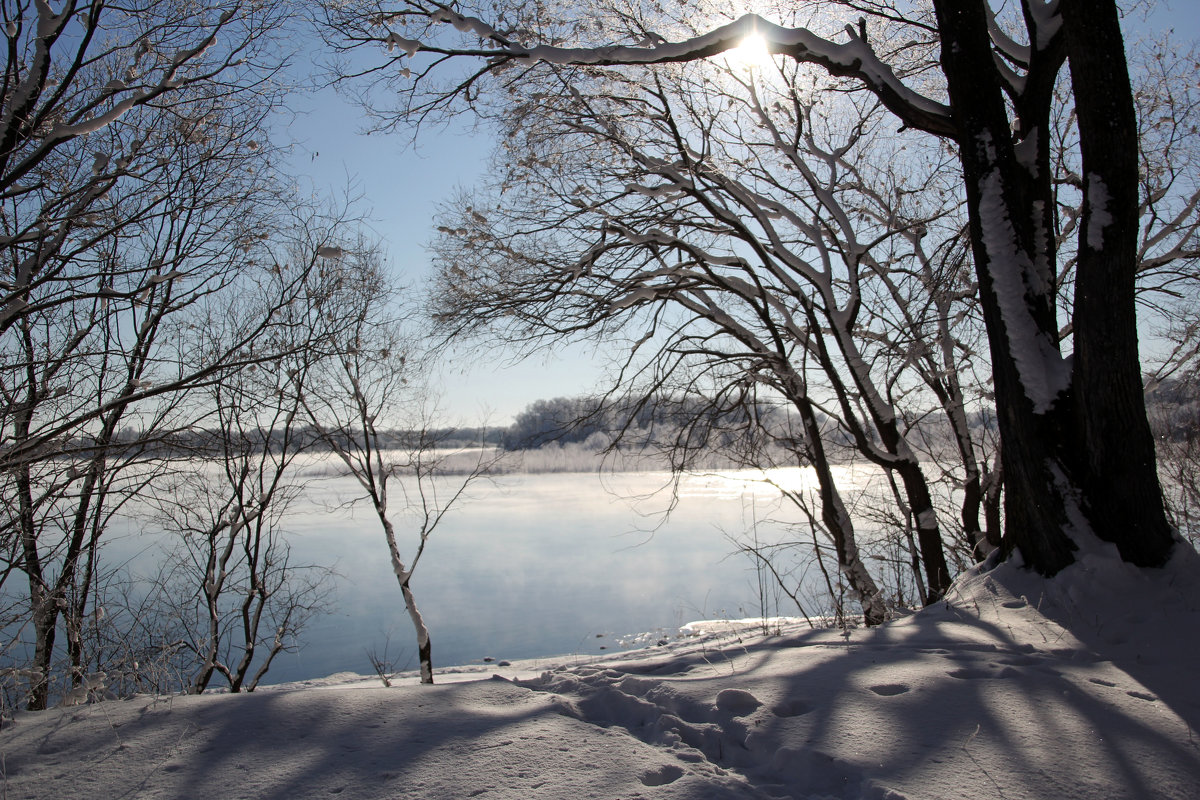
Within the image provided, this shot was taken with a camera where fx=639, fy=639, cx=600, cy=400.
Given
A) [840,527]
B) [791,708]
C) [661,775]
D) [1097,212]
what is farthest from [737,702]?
[840,527]

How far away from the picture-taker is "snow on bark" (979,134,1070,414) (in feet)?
11.4

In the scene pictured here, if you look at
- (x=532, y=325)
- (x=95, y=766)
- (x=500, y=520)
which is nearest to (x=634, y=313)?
(x=532, y=325)

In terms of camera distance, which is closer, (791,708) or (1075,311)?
(791,708)

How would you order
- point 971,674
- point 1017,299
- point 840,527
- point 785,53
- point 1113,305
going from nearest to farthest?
1. point 971,674
2. point 1113,305
3. point 1017,299
4. point 785,53
5. point 840,527

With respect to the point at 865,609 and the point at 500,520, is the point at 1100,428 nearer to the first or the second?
the point at 865,609

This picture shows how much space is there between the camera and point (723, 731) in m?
2.11

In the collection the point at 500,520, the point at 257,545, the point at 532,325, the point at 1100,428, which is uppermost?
the point at 532,325

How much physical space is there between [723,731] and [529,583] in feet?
47.8

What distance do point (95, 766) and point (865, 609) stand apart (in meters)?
5.77

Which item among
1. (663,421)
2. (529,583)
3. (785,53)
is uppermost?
(785,53)

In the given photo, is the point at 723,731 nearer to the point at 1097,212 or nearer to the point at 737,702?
the point at 737,702

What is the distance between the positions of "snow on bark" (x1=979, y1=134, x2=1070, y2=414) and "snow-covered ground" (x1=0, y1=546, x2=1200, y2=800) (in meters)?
1.10

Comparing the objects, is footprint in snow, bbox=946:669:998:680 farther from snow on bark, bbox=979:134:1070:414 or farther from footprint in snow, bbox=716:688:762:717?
snow on bark, bbox=979:134:1070:414

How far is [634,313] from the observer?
7.84m
